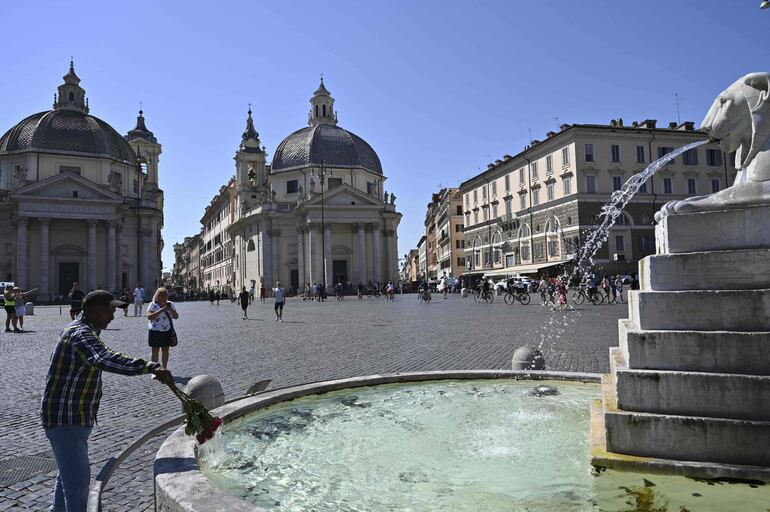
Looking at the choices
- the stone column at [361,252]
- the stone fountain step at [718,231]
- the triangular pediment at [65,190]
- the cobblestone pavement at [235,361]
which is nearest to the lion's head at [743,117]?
the stone fountain step at [718,231]

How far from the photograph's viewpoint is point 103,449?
485 cm

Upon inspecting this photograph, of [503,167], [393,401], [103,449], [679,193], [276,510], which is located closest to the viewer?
[276,510]

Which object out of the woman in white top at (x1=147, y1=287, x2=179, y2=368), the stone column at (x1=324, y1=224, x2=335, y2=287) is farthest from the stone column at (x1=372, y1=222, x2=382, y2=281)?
the woman in white top at (x1=147, y1=287, x2=179, y2=368)

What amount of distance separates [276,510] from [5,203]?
195 feet

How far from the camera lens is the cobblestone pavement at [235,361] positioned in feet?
14.6

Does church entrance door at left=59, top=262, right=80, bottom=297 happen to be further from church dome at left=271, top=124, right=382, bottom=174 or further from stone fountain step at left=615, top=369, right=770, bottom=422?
stone fountain step at left=615, top=369, right=770, bottom=422

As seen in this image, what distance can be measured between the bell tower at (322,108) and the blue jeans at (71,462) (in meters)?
64.8

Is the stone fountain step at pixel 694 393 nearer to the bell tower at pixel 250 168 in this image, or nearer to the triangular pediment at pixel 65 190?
the triangular pediment at pixel 65 190

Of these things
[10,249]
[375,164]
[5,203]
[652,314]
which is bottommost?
[652,314]

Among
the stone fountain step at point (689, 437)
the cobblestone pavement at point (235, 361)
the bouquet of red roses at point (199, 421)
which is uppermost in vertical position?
the bouquet of red roses at point (199, 421)

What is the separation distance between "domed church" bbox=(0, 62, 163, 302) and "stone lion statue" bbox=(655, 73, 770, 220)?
53.9 metres

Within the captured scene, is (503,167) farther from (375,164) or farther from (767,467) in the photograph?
(767,467)

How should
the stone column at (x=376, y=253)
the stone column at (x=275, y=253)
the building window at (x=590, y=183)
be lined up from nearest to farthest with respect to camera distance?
the building window at (x=590, y=183)
the stone column at (x=376, y=253)
the stone column at (x=275, y=253)

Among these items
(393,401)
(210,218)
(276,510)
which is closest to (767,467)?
(276,510)
